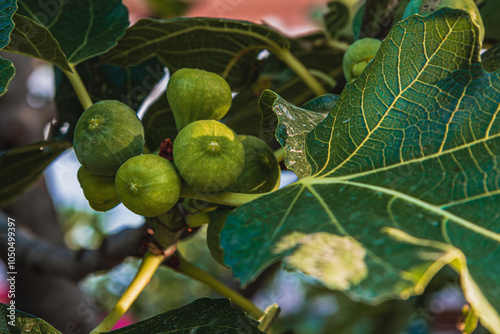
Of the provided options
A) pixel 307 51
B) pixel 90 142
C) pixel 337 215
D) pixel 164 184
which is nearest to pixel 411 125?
pixel 337 215

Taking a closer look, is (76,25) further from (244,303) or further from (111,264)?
(244,303)

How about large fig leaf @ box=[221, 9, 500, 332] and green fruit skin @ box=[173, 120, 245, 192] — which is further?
green fruit skin @ box=[173, 120, 245, 192]

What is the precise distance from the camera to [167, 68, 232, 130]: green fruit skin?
767 mm

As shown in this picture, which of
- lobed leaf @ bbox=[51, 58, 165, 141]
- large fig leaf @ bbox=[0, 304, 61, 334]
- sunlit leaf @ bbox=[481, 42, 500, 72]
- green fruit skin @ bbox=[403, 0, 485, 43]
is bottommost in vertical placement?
large fig leaf @ bbox=[0, 304, 61, 334]

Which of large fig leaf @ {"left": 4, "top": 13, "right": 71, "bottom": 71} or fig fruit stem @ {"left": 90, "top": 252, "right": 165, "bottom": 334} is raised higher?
large fig leaf @ {"left": 4, "top": 13, "right": 71, "bottom": 71}

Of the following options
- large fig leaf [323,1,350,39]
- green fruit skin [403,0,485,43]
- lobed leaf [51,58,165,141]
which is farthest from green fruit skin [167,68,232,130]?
large fig leaf [323,1,350,39]

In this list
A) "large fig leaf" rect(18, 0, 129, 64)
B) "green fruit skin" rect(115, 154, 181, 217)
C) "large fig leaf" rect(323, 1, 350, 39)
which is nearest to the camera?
"green fruit skin" rect(115, 154, 181, 217)

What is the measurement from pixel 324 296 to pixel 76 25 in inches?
77.7

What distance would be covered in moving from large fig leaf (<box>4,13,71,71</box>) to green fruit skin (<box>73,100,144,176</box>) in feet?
0.69

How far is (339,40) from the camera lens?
1432 millimetres

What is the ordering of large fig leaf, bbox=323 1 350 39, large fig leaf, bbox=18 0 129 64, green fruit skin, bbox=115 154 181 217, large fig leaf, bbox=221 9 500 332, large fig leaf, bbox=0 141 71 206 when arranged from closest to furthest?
1. large fig leaf, bbox=221 9 500 332
2. green fruit skin, bbox=115 154 181 217
3. large fig leaf, bbox=18 0 129 64
4. large fig leaf, bbox=0 141 71 206
5. large fig leaf, bbox=323 1 350 39

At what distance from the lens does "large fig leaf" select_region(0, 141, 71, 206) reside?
1128 millimetres

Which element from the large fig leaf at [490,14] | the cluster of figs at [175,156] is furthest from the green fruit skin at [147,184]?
the large fig leaf at [490,14]

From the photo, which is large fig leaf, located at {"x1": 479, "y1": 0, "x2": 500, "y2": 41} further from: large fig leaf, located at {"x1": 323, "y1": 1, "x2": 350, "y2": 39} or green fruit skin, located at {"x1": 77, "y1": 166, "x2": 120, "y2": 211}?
green fruit skin, located at {"x1": 77, "y1": 166, "x2": 120, "y2": 211}
